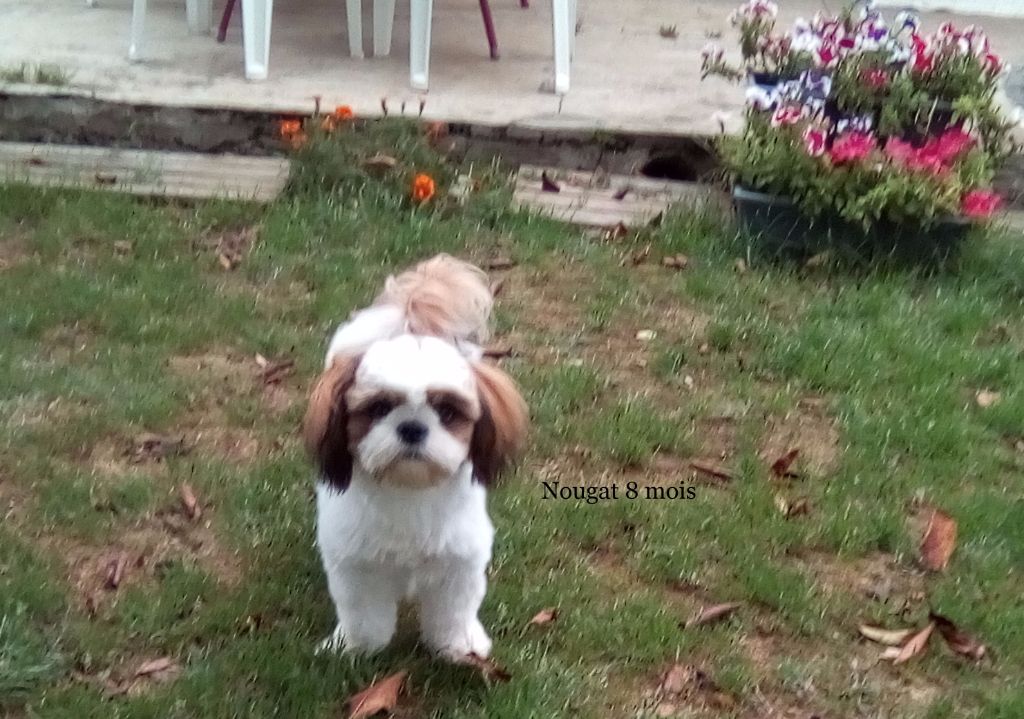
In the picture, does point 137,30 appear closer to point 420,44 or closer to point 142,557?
point 420,44

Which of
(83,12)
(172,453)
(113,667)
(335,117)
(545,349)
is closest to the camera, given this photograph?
(113,667)

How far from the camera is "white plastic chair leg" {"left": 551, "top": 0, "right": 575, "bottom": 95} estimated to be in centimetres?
587

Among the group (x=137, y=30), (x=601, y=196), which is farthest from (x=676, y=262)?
(x=137, y=30)

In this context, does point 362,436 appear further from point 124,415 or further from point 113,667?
point 124,415

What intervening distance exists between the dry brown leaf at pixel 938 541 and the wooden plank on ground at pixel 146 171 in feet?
10.2

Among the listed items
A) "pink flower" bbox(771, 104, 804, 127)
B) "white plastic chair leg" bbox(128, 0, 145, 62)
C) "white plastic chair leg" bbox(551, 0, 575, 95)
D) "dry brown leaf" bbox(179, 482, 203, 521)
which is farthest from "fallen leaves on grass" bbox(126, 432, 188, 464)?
"white plastic chair leg" bbox(128, 0, 145, 62)

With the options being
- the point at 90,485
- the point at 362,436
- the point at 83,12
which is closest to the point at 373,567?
the point at 362,436

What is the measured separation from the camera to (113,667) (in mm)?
2648

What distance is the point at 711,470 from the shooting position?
3463mm

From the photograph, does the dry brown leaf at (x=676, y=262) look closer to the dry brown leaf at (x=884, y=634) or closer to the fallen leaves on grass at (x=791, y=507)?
the fallen leaves on grass at (x=791, y=507)

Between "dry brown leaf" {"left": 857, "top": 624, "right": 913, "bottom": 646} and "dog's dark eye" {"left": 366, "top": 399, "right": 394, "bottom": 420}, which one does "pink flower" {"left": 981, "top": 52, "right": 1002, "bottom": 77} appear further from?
"dog's dark eye" {"left": 366, "top": 399, "right": 394, "bottom": 420}

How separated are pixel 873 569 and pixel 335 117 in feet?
10.2

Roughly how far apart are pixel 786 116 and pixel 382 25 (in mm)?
2751

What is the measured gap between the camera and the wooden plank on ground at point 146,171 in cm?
509
